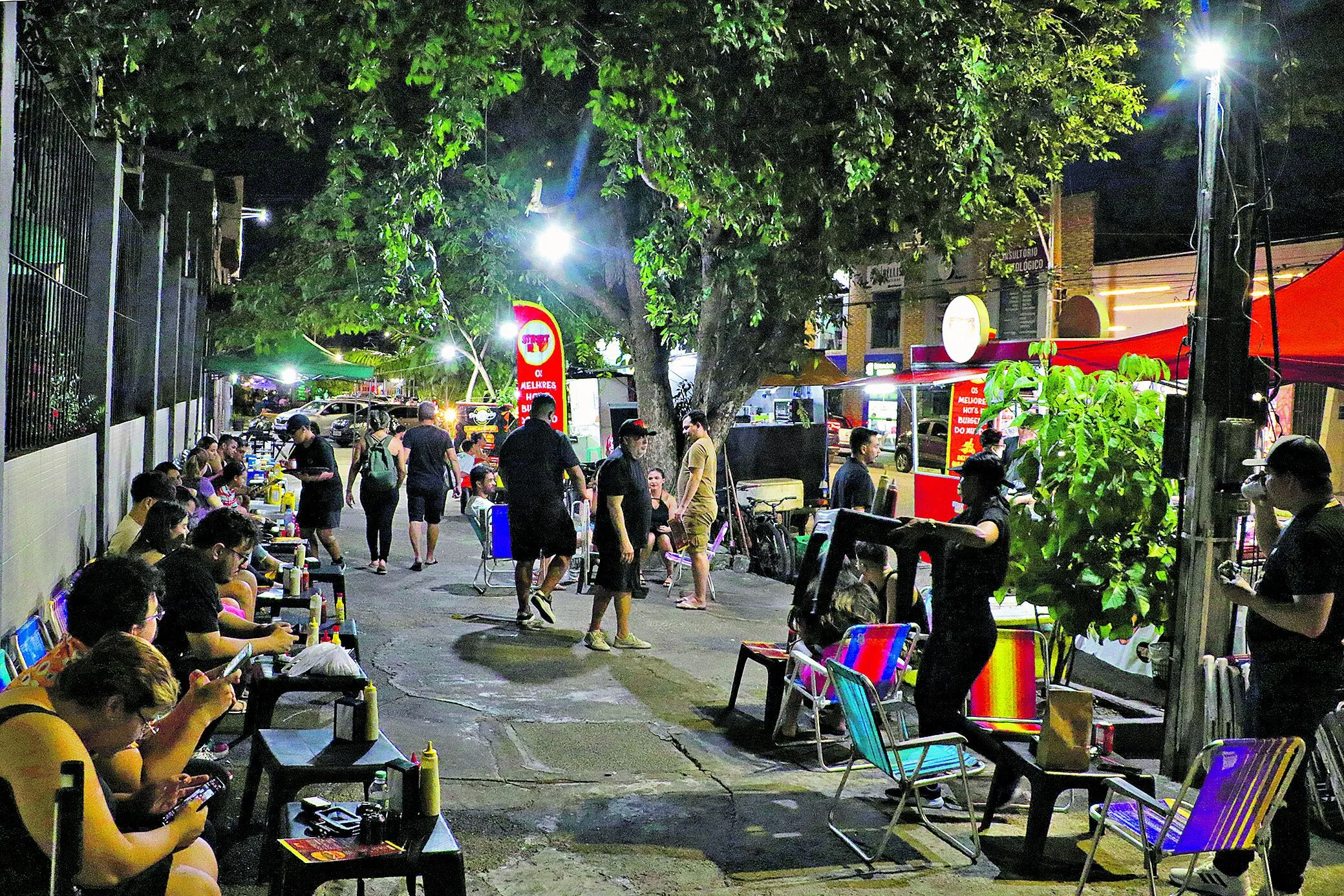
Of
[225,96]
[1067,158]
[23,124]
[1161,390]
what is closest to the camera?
[23,124]

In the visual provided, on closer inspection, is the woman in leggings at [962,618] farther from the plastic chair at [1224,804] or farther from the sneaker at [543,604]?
the sneaker at [543,604]

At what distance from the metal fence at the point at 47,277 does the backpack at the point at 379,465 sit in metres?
3.42

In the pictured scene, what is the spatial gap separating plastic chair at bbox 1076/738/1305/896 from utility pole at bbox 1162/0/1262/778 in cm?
199

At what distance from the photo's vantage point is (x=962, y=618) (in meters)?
5.70

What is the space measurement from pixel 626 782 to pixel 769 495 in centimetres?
989

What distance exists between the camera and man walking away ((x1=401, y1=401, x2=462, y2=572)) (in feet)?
42.3

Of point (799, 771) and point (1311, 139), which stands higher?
point (1311, 139)

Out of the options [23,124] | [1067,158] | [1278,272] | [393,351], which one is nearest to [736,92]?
[23,124]

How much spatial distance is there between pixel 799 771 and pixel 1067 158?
1485 cm

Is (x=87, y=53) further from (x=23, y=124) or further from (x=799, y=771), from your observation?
(x=799, y=771)

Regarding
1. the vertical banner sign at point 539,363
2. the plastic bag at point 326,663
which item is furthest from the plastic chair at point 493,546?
the plastic bag at point 326,663

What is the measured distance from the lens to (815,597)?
6.55 m

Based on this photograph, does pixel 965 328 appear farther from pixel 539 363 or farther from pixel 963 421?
pixel 539 363

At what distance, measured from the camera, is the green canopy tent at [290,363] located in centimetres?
2525
